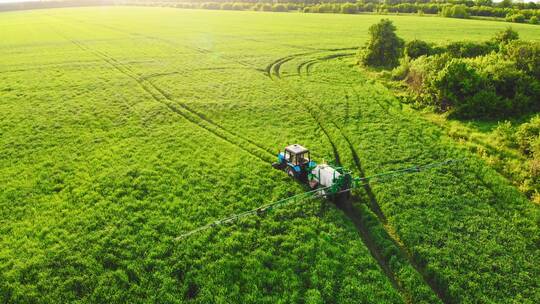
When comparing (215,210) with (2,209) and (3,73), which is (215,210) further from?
(3,73)

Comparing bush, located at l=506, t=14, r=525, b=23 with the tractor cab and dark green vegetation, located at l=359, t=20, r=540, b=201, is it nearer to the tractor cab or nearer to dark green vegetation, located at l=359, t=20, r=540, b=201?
dark green vegetation, located at l=359, t=20, r=540, b=201

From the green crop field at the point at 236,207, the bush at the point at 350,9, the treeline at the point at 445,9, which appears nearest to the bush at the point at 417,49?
the green crop field at the point at 236,207

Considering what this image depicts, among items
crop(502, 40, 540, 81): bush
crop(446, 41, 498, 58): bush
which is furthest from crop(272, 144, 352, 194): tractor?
crop(446, 41, 498, 58): bush

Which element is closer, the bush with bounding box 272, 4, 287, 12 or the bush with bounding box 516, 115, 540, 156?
the bush with bounding box 516, 115, 540, 156

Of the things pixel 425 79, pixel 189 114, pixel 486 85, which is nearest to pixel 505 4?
pixel 425 79

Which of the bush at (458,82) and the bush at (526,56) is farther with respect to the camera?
the bush at (526,56)

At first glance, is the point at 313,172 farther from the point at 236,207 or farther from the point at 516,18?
the point at 516,18

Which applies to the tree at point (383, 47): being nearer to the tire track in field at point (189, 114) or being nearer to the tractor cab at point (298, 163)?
the tire track in field at point (189, 114)
